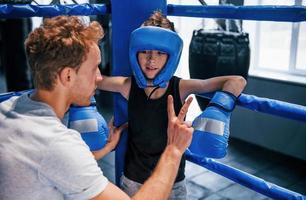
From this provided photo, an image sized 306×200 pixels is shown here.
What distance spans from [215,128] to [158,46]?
1.07ft

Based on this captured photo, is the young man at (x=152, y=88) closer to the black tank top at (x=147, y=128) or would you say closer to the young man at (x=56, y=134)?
the black tank top at (x=147, y=128)

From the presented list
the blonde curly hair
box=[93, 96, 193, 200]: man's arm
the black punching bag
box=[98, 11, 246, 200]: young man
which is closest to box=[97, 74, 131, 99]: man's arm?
box=[98, 11, 246, 200]: young man

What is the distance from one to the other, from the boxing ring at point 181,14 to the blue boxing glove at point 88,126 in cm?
14

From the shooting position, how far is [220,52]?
2635mm

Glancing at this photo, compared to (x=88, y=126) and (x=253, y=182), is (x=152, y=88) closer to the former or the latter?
(x=88, y=126)

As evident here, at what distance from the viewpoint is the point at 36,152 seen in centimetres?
80

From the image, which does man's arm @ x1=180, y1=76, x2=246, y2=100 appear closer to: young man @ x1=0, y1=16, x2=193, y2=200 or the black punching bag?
young man @ x1=0, y1=16, x2=193, y2=200

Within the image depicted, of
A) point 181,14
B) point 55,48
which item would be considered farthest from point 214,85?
point 55,48

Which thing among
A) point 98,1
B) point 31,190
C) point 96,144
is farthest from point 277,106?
point 98,1

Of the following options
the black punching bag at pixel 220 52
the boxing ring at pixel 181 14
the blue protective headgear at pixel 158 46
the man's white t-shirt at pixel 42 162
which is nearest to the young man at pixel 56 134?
the man's white t-shirt at pixel 42 162

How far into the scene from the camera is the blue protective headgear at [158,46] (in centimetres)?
121

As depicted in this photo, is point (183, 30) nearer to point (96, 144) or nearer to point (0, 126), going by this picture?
point (96, 144)

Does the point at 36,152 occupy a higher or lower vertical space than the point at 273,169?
higher

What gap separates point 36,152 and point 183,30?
4980 millimetres
